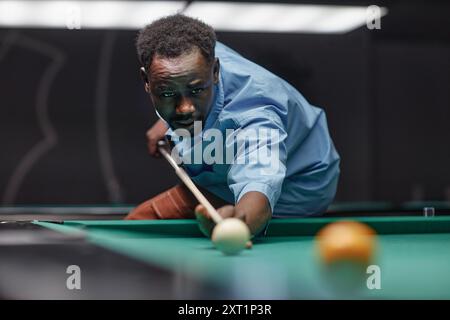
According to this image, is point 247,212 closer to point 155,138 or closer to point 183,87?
point 183,87

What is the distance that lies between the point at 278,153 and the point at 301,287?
0.99 metres

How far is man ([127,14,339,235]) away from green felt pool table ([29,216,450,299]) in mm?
193

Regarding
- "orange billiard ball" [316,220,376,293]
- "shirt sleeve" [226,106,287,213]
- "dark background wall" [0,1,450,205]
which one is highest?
"dark background wall" [0,1,450,205]

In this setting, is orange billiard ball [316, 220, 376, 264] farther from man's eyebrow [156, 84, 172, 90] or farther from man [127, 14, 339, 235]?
man's eyebrow [156, 84, 172, 90]

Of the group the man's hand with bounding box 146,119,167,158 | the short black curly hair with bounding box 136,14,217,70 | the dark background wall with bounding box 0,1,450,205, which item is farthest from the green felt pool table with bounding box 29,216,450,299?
the dark background wall with bounding box 0,1,450,205

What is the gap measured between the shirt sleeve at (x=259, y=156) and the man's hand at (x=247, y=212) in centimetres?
4

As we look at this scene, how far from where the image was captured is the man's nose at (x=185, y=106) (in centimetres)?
278

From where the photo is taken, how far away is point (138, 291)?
186 centimetres

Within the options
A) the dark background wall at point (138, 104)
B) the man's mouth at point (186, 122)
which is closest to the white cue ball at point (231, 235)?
the man's mouth at point (186, 122)

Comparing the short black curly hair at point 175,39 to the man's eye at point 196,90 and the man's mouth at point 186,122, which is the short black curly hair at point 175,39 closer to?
the man's eye at point 196,90

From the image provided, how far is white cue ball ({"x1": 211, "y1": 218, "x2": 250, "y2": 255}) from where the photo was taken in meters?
2.23

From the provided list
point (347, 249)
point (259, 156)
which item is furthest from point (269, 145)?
point (347, 249)
